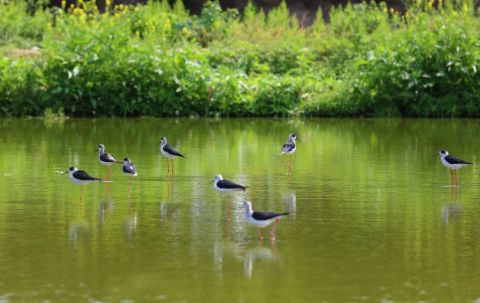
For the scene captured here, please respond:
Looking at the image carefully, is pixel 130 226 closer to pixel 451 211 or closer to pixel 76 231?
pixel 76 231

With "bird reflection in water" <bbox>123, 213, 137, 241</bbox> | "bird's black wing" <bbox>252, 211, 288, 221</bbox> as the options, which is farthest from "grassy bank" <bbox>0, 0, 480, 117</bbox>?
"bird's black wing" <bbox>252, 211, 288, 221</bbox>

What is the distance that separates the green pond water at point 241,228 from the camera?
335 inches

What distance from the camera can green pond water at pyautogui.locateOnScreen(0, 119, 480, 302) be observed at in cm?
851

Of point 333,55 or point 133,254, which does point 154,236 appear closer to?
point 133,254

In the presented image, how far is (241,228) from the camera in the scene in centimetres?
1125

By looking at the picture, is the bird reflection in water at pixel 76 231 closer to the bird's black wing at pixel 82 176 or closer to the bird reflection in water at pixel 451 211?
the bird's black wing at pixel 82 176

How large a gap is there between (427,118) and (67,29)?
11.3 meters

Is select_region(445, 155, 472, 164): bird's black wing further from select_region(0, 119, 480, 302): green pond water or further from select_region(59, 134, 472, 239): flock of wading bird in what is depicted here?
select_region(0, 119, 480, 302): green pond water

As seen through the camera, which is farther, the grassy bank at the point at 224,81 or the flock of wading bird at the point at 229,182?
the grassy bank at the point at 224,81

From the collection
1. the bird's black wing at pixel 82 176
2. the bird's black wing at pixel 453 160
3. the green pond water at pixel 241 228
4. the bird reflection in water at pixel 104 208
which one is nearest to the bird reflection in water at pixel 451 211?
the green pond water at pixel 241 228

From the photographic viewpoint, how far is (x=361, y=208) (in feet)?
41.6

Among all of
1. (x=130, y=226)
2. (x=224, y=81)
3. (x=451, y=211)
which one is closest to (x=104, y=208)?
(x=130, y=226)

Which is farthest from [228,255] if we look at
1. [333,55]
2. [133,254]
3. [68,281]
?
[333,55]

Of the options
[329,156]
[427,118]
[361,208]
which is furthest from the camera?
[427,118]
